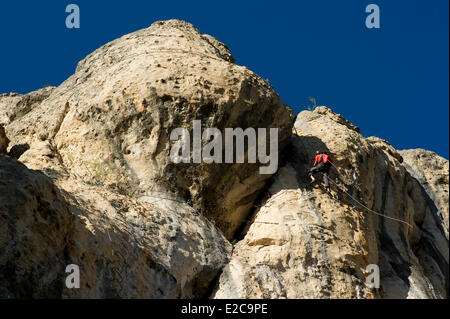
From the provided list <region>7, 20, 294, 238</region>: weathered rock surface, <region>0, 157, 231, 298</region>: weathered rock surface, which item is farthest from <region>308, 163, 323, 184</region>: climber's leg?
<region>0, 157, 231, 298</region>: weathered rock surface

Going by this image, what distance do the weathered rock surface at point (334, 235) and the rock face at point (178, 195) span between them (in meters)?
0.04

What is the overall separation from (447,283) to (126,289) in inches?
519

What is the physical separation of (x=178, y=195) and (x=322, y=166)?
4.10 meters

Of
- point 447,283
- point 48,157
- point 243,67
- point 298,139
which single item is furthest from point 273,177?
point 447,283

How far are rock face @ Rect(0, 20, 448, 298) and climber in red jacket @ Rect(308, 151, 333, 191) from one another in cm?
29

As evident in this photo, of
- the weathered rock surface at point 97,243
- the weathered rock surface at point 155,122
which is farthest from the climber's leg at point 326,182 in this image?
the weathered rock surface at point 97,243

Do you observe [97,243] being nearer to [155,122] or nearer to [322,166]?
[155,122]

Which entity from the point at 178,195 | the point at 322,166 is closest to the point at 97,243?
the point at 178,195

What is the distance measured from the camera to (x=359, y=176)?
1961cm

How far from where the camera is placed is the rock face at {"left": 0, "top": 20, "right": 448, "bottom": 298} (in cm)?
1300

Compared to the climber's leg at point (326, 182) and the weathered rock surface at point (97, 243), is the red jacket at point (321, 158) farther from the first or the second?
the weathered rock surface at point (97, 243)

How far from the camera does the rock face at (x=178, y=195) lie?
13.0m

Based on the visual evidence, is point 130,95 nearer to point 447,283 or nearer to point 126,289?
point 126,289

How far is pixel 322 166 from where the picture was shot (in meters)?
18.6
